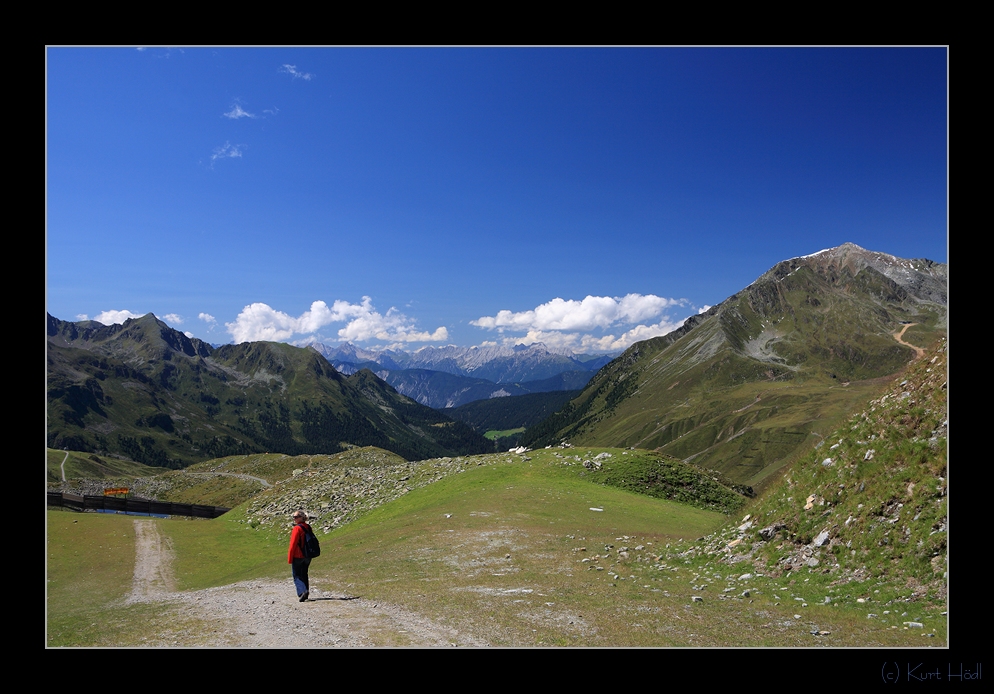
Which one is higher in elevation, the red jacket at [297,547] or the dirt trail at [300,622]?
the red jacket at [297,547]

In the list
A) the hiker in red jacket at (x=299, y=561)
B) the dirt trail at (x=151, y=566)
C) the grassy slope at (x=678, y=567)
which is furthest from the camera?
the dirt trail at (x=151, y=566)

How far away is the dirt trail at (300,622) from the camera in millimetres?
11172

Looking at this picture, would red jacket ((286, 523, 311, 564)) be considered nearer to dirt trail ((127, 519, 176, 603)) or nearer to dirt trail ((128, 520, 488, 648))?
dirt trail ((128, 520, 488, 648))

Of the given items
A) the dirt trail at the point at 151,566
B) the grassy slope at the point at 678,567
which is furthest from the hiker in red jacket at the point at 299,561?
the dirt trail at the point at 151,566

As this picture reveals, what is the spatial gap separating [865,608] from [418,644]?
10.9m

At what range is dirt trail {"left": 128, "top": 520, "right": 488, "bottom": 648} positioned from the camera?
11.2 metres

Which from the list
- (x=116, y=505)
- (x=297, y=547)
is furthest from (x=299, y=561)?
(x=116, y=505)

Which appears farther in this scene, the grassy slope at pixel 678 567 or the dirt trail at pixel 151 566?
the dirt trail at pixel 151 566

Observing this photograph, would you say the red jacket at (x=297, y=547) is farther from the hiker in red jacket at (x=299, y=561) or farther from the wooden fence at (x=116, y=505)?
the wooden fence at (x=116, y=505)

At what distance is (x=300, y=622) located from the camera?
12703 mm

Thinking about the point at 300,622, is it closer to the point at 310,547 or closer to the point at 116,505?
the point at 310,547
